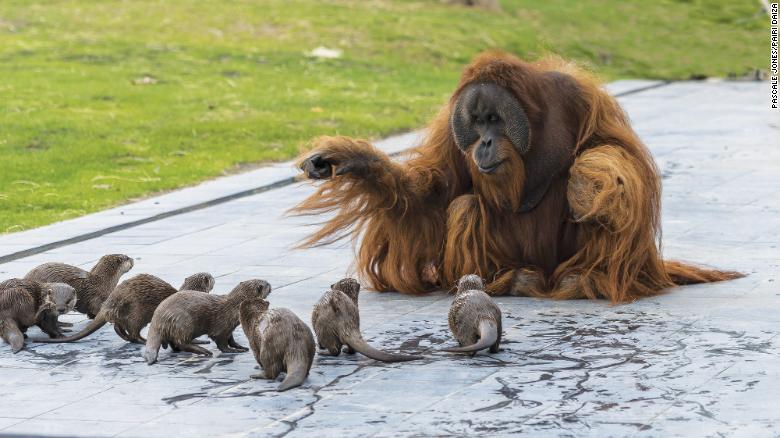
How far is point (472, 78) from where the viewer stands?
21.2ft

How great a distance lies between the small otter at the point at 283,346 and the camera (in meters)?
4.93

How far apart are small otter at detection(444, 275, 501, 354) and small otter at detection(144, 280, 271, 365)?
74 cm

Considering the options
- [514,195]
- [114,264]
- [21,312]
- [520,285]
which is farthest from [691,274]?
[21,312]

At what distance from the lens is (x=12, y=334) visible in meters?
5.59

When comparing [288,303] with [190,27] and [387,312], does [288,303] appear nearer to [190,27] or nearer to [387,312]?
[387,312]

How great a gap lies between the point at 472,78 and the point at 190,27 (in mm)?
13426

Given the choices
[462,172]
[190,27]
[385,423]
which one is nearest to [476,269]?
[462,172]

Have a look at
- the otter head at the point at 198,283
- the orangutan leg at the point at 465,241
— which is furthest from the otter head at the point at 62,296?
Result: the orangutan leg at the point at 465,241

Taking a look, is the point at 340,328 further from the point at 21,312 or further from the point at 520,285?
the point at 520,285

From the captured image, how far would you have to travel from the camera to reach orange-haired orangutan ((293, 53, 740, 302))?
6379 millimetres

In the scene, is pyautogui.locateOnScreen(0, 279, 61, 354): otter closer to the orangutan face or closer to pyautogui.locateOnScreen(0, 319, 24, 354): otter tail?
pyautogui.locateOnScreen(0, 319, 24, 354): otter tail

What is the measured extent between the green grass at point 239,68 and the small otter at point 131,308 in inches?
111

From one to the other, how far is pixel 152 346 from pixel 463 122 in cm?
195

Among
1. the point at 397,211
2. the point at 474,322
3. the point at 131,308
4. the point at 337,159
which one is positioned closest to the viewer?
the point at 474,322
